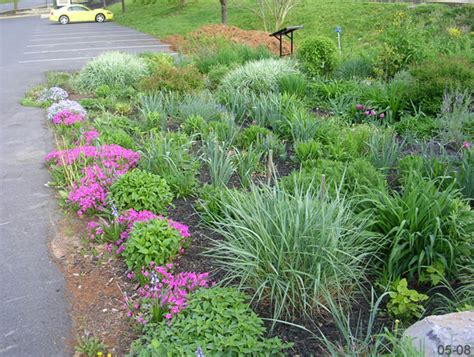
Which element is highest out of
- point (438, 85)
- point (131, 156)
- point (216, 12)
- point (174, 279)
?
point (216, 12)

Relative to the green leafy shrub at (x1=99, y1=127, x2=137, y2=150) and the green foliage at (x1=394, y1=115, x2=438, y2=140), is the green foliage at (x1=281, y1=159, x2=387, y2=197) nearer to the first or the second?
the green foliage at (x1=394, y1=115, x2=438, y2=140)

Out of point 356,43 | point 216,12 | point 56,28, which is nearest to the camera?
point 356,43

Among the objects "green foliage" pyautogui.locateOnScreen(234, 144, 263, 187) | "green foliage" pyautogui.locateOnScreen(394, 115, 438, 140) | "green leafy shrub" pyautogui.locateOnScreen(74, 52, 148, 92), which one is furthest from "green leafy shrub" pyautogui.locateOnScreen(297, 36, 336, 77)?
"green foliage" pyautogui.locateOnScreen(234, 144, 263, 187)

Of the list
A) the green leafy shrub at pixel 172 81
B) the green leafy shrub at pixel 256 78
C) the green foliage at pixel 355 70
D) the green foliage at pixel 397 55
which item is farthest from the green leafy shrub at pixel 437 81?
the green leafy shrub at pixel 172 81

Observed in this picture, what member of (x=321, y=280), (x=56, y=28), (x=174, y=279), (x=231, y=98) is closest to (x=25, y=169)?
(x=231, y=98)

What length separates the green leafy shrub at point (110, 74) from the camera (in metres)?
10.8

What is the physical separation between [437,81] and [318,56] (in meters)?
3.10

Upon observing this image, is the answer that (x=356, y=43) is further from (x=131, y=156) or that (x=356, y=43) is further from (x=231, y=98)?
(x=131, y=156)

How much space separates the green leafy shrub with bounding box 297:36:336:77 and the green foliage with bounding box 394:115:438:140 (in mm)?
3149

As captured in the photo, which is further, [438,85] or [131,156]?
[438,85]

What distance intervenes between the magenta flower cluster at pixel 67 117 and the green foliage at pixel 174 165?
2.38 m

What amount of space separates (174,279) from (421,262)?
5.90 ft

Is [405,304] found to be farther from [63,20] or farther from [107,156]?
[63,20]

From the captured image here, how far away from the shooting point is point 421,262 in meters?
3.68
